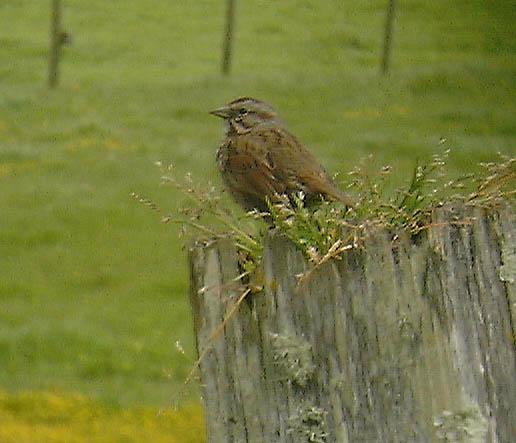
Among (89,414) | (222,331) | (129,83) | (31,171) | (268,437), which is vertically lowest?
(89,414)

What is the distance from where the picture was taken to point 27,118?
1822cm

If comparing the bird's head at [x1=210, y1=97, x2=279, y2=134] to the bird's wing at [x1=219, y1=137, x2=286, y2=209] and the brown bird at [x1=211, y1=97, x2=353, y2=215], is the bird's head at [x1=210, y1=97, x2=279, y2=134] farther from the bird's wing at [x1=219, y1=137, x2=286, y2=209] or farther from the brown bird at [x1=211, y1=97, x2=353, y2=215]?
the bird's wing at [x1=219, y1=137, x2=286, y2=209]

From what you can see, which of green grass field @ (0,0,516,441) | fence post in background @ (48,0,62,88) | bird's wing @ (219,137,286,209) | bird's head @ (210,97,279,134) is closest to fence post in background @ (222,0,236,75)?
green grass field @ (0,0,516,441)

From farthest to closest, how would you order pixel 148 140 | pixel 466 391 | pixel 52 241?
pixel 148 140 → pixel 52 241 → pixel 466 391

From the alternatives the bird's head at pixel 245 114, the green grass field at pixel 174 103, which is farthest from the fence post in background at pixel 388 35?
the bird's head at pixel 245 114

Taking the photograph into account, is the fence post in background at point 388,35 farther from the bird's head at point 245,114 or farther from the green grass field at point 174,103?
the bird's head at point 245,114

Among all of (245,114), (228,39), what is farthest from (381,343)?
(228,39)

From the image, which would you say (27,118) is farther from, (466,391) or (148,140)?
(466,391)

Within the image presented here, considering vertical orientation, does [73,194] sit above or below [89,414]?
above

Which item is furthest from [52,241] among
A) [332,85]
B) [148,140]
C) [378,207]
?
[378,207]

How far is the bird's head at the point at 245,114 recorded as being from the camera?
4.52 meters

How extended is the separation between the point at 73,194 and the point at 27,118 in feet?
8.31

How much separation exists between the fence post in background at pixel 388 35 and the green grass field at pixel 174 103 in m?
0.12

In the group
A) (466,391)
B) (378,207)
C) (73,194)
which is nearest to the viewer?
(466,391)
